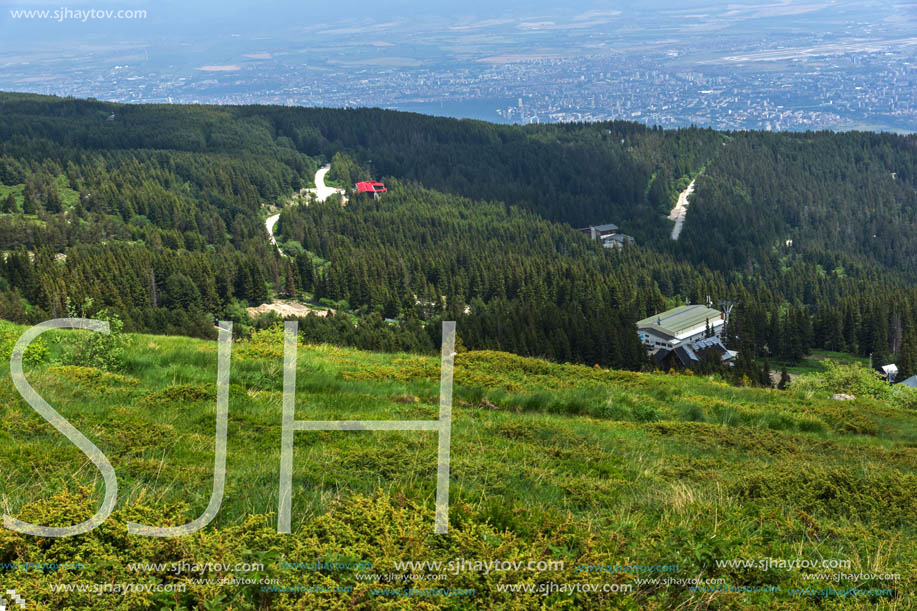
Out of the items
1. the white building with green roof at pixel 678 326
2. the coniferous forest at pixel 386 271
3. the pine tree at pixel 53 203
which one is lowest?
the white building with green roof at pixel 678 326

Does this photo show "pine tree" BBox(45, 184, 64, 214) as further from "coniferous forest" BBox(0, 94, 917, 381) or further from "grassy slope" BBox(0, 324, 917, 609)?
"grassy slope" BBox(0, 324, 917, 609)

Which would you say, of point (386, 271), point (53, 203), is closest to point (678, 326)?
point (386, 271)

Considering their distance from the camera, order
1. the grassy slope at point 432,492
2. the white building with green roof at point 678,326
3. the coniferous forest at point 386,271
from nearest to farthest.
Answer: the grassy slope at point 432,492 < the coniferous forest at point 386,271 < the white building with green roof at point 678,326

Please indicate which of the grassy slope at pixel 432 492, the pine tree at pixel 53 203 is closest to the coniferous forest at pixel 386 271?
the pine tree at pixel 53 203

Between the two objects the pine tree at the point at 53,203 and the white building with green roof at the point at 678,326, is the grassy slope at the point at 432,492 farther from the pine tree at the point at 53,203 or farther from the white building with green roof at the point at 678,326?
the pine tree at the point at 53,203

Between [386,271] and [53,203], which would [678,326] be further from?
[53,203]

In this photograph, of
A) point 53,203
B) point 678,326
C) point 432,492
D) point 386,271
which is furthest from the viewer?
point 53,203
